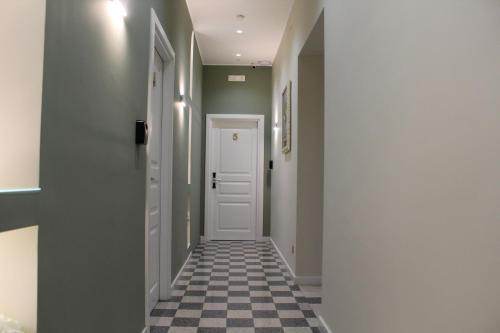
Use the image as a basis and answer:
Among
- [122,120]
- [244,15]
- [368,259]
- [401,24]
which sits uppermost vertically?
[244,15]

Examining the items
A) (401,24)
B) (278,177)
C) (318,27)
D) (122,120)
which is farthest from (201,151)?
(401,24)

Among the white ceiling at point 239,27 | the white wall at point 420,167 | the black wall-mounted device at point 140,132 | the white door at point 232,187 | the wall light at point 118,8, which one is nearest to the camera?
the white wall at point 420,167

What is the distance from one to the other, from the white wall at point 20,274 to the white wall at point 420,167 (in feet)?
3.96

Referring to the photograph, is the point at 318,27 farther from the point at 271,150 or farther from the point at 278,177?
the point at 271,150

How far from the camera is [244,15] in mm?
4934

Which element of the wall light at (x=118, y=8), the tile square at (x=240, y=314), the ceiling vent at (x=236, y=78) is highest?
the ceiling vent at (x=236, y=78)

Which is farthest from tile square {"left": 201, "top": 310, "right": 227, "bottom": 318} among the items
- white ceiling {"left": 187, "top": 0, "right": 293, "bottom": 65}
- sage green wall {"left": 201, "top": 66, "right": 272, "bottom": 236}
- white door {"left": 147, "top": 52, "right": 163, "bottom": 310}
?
sage green wall {"left": 201, "top": 66, "right": 272, "bottom": 236}

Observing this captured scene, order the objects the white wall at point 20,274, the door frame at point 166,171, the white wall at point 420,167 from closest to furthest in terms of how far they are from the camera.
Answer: the white wall at point 420,167 < the white wall at point 20,274 < the door frame at point 166,171

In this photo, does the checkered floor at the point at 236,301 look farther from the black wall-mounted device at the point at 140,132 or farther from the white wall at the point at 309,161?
the black wall-mounted device at the point at 140,132

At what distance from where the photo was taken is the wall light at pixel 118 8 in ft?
6.13

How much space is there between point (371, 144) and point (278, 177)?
4.12m

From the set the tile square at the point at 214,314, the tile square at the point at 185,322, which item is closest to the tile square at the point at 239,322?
the tile square at the point at 214,314

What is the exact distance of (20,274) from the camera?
113 cm

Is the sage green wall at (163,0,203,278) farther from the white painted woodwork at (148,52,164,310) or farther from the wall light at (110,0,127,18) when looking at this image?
the wall light at (110,0,127,18)
